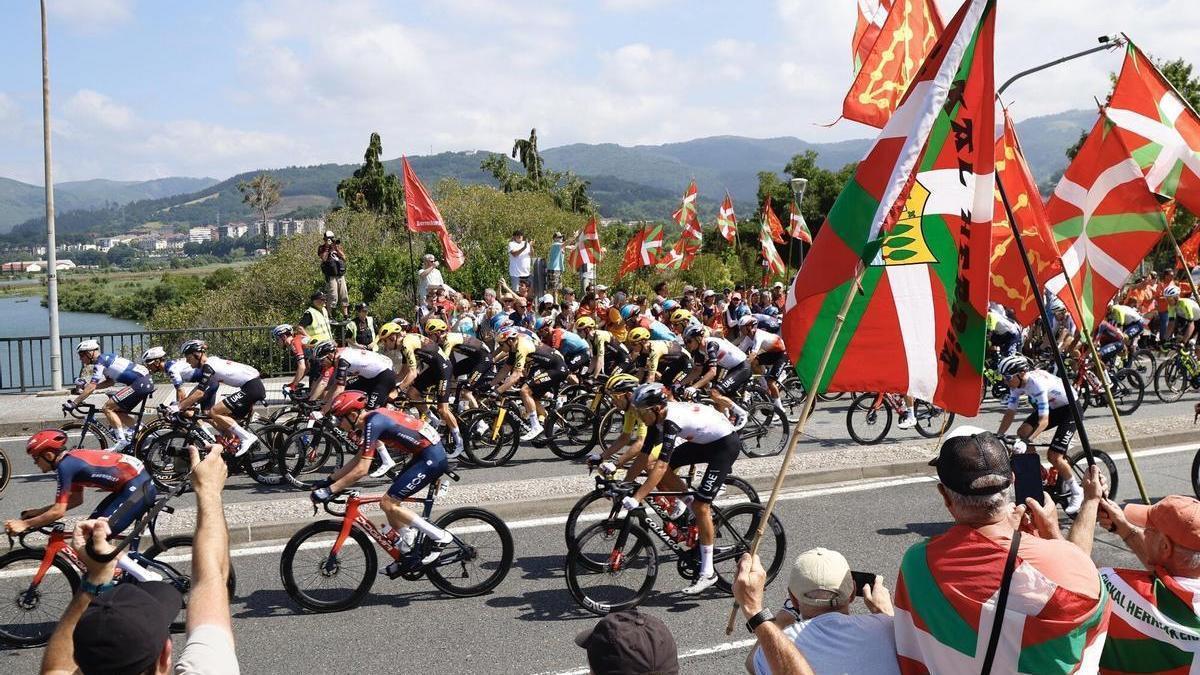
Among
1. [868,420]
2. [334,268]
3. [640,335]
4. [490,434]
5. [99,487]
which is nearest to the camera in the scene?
[99,487]

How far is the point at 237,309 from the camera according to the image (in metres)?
26.2

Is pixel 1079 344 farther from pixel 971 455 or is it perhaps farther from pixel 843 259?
pixel 971 455

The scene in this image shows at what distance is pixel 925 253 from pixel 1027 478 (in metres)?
1.32

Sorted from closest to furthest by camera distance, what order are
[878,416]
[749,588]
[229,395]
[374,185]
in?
[749,588] → [229,395] → [878,416] → [374,185]

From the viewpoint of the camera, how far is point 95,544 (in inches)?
132

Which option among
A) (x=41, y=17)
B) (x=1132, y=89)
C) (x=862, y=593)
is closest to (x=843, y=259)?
(x=862, y=593)

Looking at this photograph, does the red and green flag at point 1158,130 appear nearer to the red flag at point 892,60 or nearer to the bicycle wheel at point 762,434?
the red flag at point 892,60

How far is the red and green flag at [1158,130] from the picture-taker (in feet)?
20.9

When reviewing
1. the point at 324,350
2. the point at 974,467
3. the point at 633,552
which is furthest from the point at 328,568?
the point at 324,350

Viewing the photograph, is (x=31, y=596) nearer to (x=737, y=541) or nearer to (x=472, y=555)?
(x=472, y=555)

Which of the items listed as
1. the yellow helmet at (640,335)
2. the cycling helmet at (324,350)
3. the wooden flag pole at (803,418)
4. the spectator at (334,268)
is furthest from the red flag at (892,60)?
the spectator at (334,268)

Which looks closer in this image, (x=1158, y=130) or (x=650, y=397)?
(x=1158, y=130)

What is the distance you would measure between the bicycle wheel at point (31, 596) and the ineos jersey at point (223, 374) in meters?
4.32

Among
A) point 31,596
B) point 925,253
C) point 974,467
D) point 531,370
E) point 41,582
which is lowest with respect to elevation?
point 31,596
